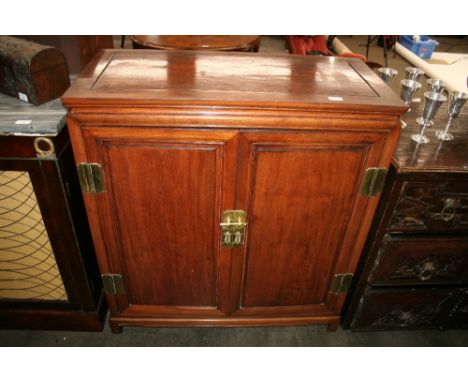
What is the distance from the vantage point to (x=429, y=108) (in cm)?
133

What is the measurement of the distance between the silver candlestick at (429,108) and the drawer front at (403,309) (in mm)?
661

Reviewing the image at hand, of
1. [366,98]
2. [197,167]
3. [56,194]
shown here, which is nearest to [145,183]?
[197,167]

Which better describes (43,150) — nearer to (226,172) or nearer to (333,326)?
(226,172)

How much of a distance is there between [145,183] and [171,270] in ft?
1.39

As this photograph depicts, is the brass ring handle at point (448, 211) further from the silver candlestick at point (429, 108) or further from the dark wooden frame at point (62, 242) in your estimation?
the dark wooden frame at point (62, 242)

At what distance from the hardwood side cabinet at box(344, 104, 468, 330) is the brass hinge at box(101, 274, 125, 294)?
1.01 metres

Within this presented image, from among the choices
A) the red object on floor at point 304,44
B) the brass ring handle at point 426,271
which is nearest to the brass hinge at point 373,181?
the brass ring handle at point 426,271

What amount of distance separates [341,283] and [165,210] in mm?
815

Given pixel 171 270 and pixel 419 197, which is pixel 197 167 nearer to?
pixel 171 270

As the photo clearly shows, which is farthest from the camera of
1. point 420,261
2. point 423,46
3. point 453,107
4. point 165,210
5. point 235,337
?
point 423,46

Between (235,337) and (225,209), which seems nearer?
(225,209)

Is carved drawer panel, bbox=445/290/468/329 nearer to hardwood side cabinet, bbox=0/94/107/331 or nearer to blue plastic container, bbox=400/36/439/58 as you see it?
hardwood side cabinet, bbox=0/94/107/331

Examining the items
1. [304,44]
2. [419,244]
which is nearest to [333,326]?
[419,244]

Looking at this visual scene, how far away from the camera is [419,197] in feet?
4.18
